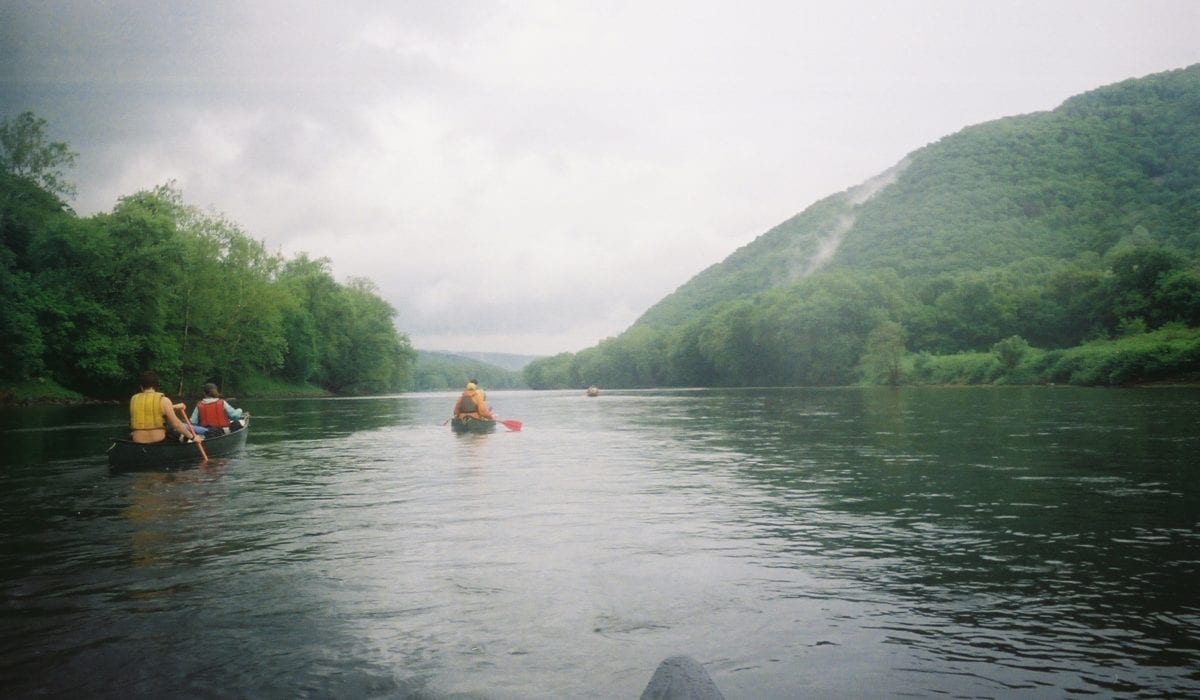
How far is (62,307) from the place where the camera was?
57.2 meters

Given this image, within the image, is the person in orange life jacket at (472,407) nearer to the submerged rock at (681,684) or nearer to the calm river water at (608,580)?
the calm river water at (608,580)

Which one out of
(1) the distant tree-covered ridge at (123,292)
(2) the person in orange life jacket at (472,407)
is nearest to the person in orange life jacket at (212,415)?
(2) the person in orange life jacket at (472,407)

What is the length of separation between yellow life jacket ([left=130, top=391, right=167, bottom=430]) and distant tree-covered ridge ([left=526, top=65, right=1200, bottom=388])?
215 ft

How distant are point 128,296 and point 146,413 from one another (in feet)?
171

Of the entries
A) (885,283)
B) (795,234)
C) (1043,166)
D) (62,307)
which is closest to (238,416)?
(62,307)

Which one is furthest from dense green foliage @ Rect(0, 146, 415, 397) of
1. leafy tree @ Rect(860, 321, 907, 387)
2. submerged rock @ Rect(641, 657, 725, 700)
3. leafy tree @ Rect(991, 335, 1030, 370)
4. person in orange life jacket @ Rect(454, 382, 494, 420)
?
leafy tree @ Rect(991, 335, 1030, 370)

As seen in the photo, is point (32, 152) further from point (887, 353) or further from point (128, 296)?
point (887, 353)

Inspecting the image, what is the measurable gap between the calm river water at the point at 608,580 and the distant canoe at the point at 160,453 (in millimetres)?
512

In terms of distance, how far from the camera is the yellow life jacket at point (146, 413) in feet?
59.7

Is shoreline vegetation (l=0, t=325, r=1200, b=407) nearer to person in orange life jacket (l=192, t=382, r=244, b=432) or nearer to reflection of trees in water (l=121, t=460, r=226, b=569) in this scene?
person in orange life jacket (l=192, t=382, r=244, b=432)

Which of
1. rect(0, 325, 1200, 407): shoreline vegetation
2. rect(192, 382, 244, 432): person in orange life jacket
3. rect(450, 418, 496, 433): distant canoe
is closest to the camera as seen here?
rect(192, 382, 244, 432): person in orange life jacket

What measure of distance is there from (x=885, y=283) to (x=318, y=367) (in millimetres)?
80545

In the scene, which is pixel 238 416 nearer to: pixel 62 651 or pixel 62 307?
pixel 62 651

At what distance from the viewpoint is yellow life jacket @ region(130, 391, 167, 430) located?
18.2 m
